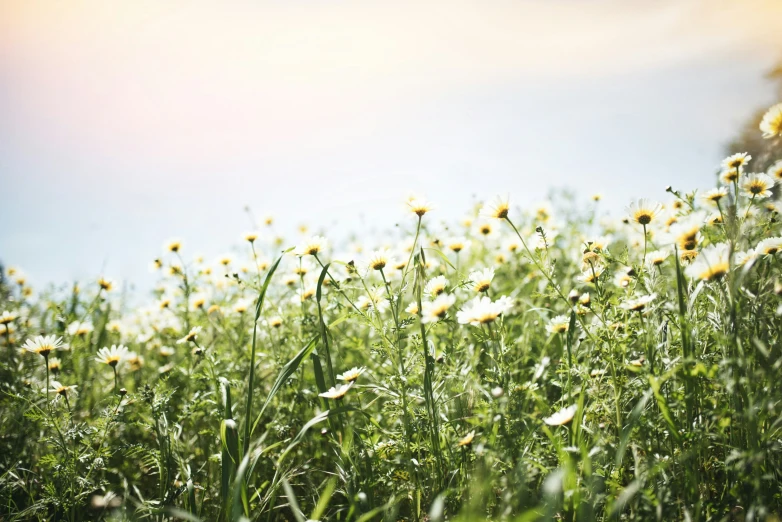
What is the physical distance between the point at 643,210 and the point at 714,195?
339 millimetres

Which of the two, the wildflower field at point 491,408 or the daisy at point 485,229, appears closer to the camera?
the wildflower field at point 491,408

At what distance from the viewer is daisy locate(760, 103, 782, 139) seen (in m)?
1.87

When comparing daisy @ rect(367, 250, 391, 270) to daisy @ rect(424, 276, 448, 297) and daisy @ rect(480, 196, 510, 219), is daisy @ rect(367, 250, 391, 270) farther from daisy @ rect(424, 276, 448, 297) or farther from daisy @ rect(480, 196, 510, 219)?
daisy @ rect(480, 196, 510, 219)

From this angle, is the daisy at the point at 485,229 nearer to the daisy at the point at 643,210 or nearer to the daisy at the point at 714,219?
the daisy at the point at 643,210

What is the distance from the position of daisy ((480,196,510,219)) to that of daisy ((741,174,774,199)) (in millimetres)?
1059

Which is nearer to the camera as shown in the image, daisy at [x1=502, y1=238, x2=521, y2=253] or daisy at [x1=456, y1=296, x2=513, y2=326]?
daisy at [x1=456, y1=296, x2=513, y2=326]

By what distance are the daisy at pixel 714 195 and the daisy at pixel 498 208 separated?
903mm

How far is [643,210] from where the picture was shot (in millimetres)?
2068

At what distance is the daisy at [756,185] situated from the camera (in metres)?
2.08

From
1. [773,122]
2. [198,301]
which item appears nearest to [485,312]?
[773,122]

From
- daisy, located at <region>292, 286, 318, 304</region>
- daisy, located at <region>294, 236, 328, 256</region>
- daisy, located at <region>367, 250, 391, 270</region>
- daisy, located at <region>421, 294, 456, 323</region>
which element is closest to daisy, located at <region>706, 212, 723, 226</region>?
daisy, located at <region>421, 294, 456, 323</region>

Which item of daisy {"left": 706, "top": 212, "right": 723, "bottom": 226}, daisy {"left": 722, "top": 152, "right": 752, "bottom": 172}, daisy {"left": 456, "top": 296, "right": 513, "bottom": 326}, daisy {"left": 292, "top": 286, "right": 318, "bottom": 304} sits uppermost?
daisy {"left": 722, "top": 152, "right": 752, "bottom": 172}

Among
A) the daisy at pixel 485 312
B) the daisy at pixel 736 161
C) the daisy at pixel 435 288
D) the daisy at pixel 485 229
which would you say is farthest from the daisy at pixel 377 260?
the daisy at pixel 736 161

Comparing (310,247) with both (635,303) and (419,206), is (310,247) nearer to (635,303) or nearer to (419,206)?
(419,206)
